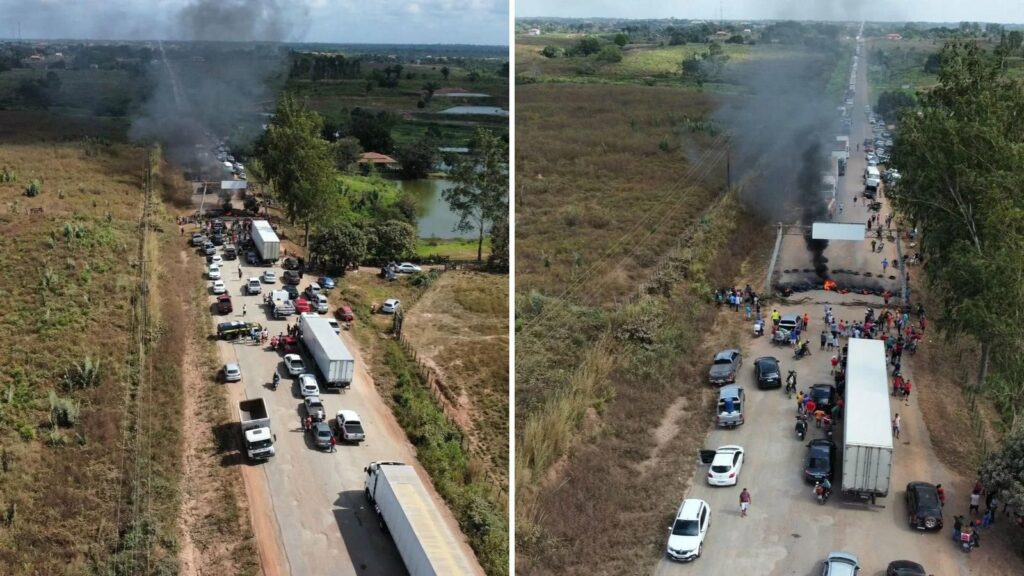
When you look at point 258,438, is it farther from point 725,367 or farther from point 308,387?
point 725,367

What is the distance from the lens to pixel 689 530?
5.95 metres

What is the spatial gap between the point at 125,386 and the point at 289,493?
2356 millimetres

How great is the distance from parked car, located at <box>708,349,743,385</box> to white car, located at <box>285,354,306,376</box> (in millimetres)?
4057

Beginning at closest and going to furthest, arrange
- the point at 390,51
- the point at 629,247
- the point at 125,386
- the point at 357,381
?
the point at 125,386
the point at 357,381
the point at 629,247
the point at 390,51

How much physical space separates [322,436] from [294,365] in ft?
5.54

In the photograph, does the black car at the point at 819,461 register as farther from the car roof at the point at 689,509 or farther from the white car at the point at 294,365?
the white car at the point at 294,365

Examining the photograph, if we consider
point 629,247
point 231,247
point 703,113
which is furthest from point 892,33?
point 231,247

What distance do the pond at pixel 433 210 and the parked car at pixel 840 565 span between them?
11.6 meters

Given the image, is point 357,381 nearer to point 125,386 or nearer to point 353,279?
point 125,386

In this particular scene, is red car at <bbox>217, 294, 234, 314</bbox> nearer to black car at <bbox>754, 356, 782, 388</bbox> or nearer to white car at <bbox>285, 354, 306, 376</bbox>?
white car at <bbox>285, 354, 306, 376</bbox>

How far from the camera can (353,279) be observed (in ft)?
44.3

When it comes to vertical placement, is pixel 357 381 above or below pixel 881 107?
below

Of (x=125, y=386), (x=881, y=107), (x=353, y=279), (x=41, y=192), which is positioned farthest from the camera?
(x=881, y=107)

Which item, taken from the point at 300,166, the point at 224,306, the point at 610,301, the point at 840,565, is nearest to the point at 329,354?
the point at 224,306
